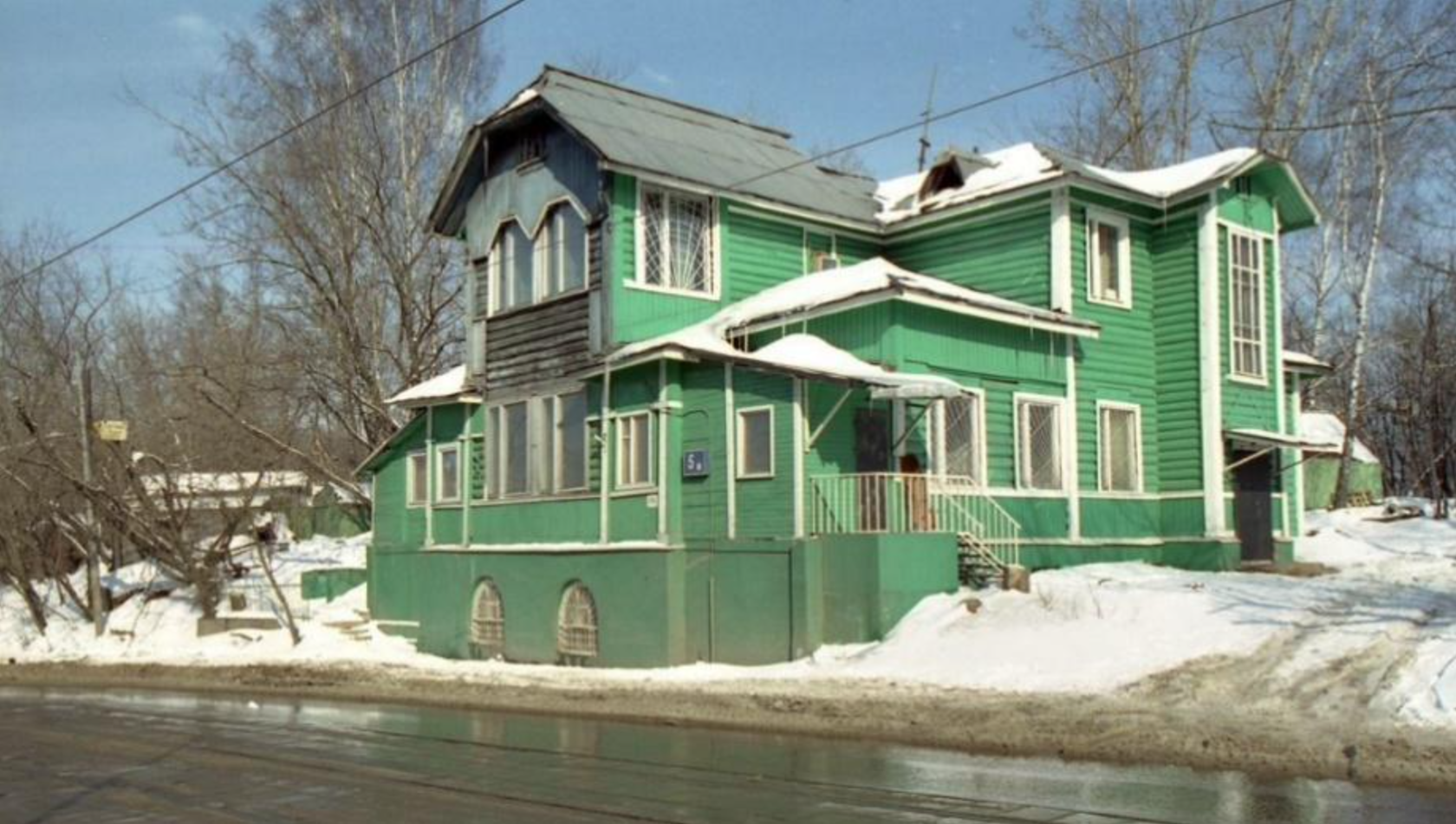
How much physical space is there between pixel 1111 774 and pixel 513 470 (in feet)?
51.0

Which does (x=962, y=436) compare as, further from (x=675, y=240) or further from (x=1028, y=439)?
(x=675, y=240)

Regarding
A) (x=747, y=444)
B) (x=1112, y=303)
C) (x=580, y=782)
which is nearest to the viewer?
(x=580, y=782)

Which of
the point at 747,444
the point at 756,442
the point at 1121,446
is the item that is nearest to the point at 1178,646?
the point at 756,442

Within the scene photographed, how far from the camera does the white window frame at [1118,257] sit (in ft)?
77.6

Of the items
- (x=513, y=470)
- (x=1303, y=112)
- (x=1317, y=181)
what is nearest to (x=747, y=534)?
(x=513, y=470)

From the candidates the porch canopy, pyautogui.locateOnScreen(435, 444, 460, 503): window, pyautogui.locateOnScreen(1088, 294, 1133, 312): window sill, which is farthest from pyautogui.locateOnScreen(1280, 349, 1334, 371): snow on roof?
pyautogui.locateOnScreen(435, 444, 460, 503): window

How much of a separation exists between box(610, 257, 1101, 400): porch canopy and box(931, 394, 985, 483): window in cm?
88

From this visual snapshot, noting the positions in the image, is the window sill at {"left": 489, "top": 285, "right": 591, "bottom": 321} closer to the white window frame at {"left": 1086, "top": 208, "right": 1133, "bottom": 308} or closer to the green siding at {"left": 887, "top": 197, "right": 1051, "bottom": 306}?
the green siding at {"left": 887, "top": 197, "right": 1051, "bottom": 306}

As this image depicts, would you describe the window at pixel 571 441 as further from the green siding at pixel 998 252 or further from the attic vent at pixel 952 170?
the attic vent at pixel 952 170

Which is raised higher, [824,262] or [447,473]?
[824,262]

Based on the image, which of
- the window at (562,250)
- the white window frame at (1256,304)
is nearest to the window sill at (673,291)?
the window at (562,250)

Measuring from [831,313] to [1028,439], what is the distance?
3947mm

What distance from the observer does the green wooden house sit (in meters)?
19.8

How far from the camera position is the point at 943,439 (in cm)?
2091
